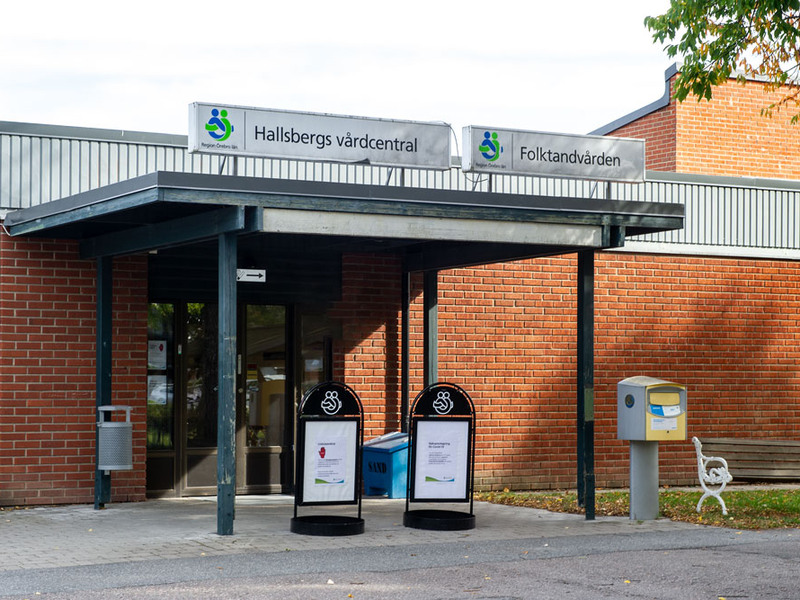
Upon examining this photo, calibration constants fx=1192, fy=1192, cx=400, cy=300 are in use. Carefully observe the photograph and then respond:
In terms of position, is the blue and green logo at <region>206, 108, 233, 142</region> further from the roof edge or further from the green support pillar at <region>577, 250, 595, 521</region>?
the roof edge

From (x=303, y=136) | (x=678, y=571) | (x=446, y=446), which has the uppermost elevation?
(x=303, y=136)

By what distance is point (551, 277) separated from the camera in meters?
15.9

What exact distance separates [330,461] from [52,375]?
13.0 ft

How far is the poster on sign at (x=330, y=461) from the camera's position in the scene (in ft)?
36.3

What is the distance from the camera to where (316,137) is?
38.6 feet

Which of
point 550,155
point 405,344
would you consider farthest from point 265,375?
point 550,155

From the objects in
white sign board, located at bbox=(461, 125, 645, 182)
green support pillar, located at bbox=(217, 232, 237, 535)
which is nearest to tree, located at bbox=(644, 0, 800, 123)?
white sign board, located at bbox=(461, 125, 645, 182)

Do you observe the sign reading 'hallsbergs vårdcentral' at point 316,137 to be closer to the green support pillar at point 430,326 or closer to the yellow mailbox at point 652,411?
the green support pillar at point 430,326

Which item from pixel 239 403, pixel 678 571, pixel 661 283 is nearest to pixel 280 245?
pixel 239 403

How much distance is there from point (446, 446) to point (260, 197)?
3153 millimetres

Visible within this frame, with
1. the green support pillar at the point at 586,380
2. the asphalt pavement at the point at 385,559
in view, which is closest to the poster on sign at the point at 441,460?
the asphalt pavement at the point at 385,559

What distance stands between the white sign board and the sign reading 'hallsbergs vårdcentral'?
362 millimetres

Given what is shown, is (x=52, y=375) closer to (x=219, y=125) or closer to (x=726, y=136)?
(x=219, y=125)

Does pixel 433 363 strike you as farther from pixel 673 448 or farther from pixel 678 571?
A: pixel 678 571
